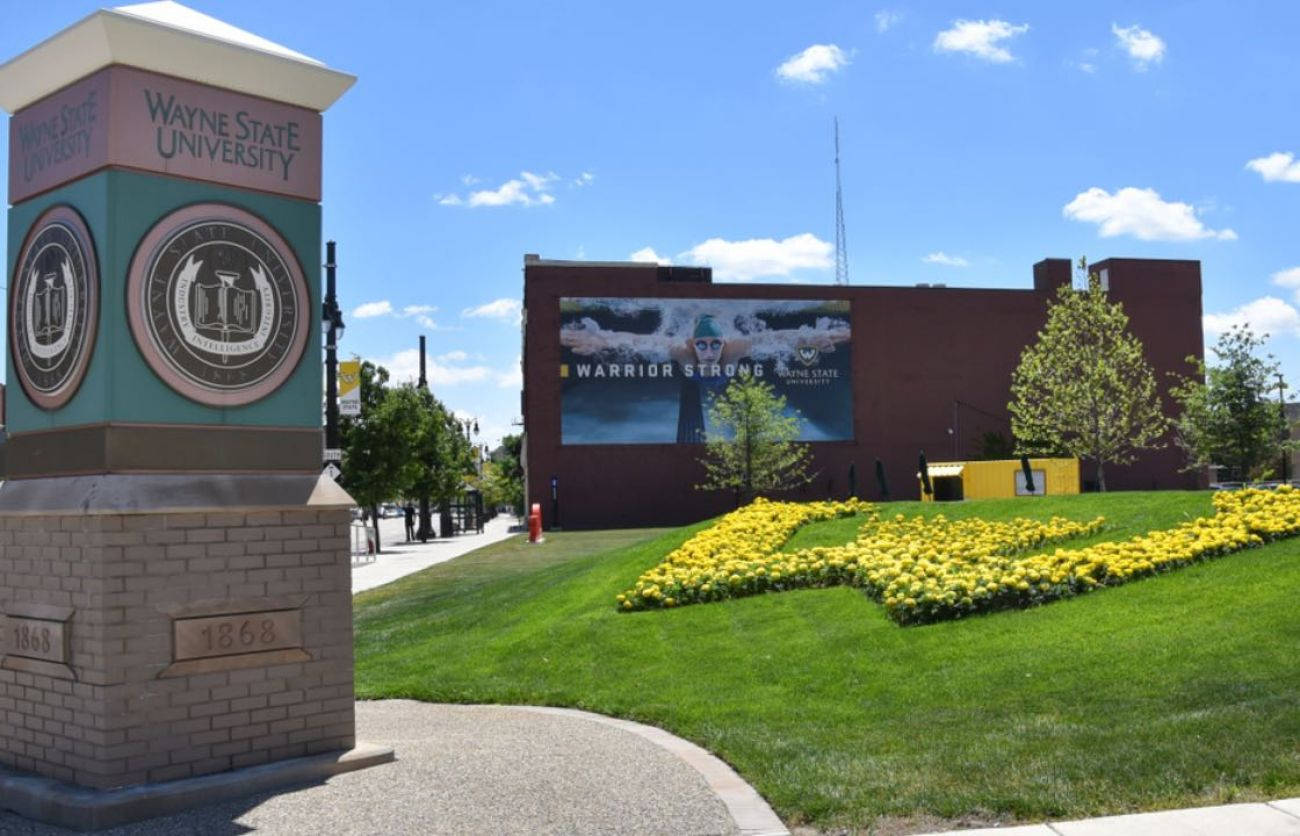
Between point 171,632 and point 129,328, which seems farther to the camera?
point 129,328

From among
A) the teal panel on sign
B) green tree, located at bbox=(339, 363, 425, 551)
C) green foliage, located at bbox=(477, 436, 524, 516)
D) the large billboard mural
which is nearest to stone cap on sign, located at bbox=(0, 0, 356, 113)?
the teal panel on sign

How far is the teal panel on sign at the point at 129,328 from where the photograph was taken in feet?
22.4

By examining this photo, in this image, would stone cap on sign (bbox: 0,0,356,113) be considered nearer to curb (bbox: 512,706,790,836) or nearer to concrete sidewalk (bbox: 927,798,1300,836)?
curb (bbox: 512,706,790,836)

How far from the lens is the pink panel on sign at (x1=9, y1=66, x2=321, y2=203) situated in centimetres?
691

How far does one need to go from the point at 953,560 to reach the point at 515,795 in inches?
290

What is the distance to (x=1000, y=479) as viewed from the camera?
30.7m

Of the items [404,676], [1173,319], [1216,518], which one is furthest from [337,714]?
[1173,319]

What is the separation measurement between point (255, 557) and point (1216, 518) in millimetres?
10682

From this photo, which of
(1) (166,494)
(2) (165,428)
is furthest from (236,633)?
(2) (165,428)

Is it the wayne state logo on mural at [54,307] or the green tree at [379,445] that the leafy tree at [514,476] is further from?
the wayne state logo on mural at [54,307]

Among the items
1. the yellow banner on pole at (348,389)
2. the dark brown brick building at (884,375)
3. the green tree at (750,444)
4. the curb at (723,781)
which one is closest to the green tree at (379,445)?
the dark brown brick building at (884,375)

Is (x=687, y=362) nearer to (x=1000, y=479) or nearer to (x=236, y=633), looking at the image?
(x=1000, y=479)

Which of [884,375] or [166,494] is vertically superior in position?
[884,375]

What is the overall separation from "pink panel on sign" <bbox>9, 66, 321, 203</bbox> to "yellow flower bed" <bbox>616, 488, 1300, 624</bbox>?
6.62 meters
